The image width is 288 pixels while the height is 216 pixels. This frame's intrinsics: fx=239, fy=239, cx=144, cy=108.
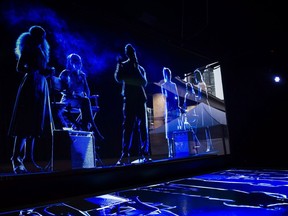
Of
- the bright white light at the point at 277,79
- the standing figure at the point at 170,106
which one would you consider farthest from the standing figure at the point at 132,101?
the bright white light at the point at 277,79

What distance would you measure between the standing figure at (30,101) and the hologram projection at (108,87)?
77mm

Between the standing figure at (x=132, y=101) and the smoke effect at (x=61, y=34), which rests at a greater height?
the smoke effect at (x=61, y=34)

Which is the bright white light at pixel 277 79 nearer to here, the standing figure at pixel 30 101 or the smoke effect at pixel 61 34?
the smoke effect at pixel 61 34

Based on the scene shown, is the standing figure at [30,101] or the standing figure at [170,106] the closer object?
the standing figure at [30,101]

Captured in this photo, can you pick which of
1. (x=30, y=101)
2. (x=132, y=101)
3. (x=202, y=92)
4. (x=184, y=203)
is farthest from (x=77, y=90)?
(x=202, y=92)

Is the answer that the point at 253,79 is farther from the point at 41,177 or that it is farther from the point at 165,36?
the point at 41,177

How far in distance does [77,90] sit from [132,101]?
1116 millimetres

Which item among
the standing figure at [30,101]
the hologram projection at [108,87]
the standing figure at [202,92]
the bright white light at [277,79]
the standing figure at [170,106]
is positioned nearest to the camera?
the standing figure at [30,101]

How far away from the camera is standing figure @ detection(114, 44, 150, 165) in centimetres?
Result: 435

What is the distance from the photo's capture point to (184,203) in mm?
2443

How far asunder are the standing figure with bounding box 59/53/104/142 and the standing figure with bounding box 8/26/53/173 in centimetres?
32

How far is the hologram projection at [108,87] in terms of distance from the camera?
313 centimetres

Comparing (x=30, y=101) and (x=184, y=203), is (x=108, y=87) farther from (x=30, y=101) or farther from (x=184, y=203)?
(x=184, y=203)

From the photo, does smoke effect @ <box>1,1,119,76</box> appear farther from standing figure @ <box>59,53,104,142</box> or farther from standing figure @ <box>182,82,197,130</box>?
standing figure @ <box>182,82,197,130</box>
